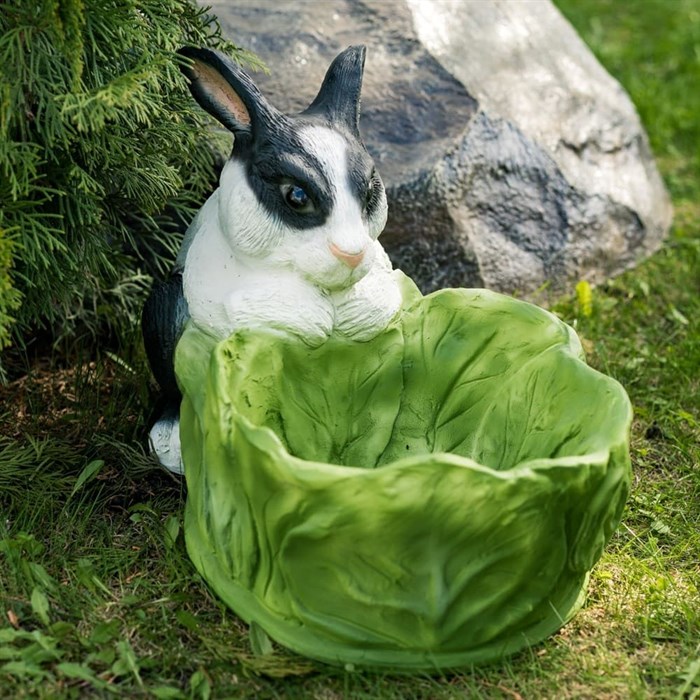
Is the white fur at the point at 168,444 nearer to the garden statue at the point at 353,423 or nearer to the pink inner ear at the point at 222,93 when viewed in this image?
the garden statue at the point at 353,423

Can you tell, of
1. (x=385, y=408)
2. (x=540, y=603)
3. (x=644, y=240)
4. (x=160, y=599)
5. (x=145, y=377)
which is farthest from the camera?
(x=644, y=240)

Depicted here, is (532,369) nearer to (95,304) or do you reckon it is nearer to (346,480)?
(346,480)

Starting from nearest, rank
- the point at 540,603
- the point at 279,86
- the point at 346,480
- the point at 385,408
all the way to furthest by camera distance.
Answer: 1. the point at 346,480
2. the point at 540,603
3. the point at 385,408
4. the point at 279,86

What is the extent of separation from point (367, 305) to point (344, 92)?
1.44 feet

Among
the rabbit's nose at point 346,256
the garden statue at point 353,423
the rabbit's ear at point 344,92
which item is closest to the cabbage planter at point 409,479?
the garden statue at point 353,423

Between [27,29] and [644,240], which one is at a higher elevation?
[27,29]

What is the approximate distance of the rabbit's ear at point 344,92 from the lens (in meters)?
2.27

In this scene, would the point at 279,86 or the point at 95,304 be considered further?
the point at 279,86

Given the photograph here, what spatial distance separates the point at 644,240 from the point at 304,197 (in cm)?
201

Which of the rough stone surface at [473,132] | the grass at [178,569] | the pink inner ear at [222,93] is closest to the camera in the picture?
the grass at [178,569]

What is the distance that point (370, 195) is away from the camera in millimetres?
2227

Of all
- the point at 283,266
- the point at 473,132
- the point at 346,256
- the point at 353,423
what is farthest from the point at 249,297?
the point at 473,132

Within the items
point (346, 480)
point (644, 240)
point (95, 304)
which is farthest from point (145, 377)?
point (644, 240)

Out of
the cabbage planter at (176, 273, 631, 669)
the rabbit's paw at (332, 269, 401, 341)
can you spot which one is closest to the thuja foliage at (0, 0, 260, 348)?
the cabbage planter at (176, 273, 631, 669)
